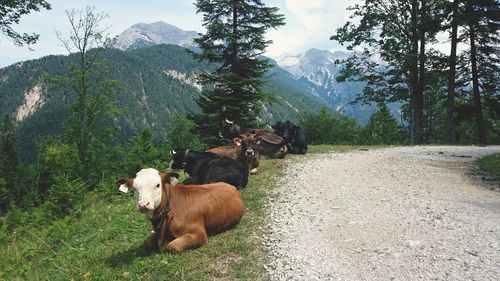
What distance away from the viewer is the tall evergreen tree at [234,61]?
80.7 ft

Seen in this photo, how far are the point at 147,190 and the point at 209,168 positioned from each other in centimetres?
475

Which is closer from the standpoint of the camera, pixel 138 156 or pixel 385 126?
pixel 138 156

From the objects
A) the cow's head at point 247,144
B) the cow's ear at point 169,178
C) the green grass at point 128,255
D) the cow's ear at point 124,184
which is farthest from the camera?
the cow's head at point 247,144

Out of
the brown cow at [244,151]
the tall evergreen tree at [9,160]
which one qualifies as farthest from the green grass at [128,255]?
the tall evergreen tree at [9,160]

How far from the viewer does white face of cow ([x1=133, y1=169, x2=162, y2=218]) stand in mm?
6449

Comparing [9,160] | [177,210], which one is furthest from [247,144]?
[9,160]

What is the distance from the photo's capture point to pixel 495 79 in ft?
94.4

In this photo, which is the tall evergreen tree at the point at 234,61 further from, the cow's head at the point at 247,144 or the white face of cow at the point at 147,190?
the white face of cow at the point at 147,190

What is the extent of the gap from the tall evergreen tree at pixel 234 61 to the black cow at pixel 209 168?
38.6 ft

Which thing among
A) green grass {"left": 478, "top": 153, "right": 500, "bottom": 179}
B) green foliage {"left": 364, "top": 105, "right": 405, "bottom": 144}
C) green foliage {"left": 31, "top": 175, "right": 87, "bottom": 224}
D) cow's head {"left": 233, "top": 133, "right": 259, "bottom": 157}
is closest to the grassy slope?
cow's head {"left": 233, "top": 133, "right": 259, "bottom": 157}

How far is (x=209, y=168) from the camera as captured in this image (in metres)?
11.4

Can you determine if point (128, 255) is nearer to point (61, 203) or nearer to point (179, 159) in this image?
point (179, 159)

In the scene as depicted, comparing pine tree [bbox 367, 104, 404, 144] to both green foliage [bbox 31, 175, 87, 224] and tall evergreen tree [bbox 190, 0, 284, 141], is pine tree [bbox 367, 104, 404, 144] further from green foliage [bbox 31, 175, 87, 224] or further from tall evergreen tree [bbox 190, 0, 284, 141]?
green foliage [bbox 31, 175, 87, 224]

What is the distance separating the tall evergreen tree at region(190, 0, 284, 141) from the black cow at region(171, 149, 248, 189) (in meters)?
11.8
